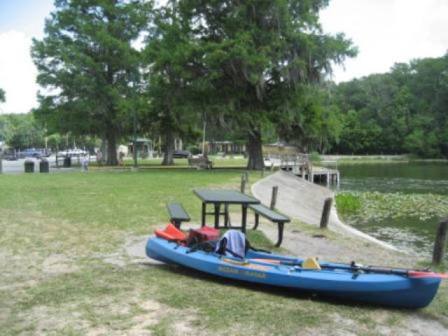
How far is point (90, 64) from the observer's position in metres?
37.1

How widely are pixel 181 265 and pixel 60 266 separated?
177 cm

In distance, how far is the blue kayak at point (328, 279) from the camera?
5.53m

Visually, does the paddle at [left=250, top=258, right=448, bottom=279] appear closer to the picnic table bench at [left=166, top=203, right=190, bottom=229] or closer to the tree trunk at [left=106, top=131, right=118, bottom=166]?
the picnic table bench at [left=166, top=203, right=190, bottom=229]

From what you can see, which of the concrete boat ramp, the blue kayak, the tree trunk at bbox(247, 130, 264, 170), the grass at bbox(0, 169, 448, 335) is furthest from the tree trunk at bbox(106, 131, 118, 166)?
the blue kayak

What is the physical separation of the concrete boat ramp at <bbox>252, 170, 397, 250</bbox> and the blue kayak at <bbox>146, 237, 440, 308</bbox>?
26.6 feet

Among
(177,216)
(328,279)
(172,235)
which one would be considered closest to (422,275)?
(328,279)

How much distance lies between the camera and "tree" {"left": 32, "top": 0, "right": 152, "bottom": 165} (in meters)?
37.3

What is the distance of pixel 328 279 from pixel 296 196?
1749 cm

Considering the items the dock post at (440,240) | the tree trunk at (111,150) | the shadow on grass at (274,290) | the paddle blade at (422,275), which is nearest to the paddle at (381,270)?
the paddle blade at (422,275)

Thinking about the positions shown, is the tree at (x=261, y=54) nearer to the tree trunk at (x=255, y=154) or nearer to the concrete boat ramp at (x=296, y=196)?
the tree trunk at (x=255, y=154)

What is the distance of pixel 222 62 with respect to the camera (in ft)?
92.1

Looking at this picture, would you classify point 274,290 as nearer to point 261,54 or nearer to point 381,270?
point 381,270

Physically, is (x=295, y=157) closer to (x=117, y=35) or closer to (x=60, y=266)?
(x=117, y=35)

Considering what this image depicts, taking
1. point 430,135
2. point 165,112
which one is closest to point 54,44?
point 165,112
